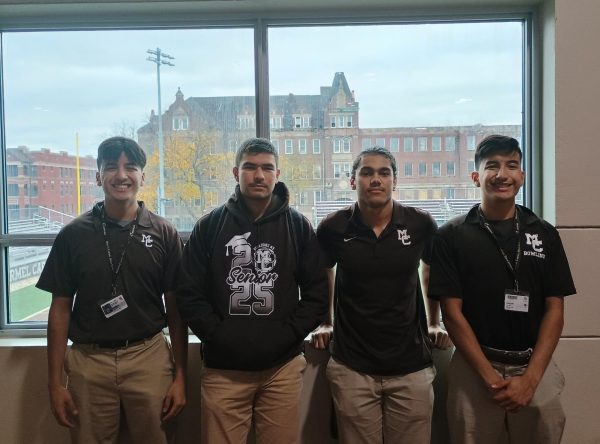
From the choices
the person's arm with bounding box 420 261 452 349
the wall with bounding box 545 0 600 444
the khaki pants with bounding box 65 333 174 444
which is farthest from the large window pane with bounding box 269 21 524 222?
the khaki pants with bounding box 65 333 174 444

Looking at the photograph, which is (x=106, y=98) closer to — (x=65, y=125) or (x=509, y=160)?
(x=65, y=125)

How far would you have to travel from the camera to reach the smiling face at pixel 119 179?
2023mm

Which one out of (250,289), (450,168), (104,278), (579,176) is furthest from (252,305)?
(579,176)

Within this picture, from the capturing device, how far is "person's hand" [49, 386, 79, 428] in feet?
6.48

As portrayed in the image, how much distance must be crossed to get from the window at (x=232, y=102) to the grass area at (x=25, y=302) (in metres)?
0.02

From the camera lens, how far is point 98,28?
2.71 metres

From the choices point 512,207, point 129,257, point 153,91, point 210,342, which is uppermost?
point 153,91

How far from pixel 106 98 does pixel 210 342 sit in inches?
66.2

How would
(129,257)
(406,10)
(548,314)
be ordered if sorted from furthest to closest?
(406,10) → (129,257) → (548,314)

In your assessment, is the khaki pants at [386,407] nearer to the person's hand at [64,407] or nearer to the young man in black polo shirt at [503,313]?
the young man in black polo shirt at [503,313]

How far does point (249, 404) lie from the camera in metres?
2.00

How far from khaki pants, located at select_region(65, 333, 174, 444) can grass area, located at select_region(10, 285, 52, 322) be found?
871mm

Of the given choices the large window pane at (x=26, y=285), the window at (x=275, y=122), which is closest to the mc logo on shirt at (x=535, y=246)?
the window at (x=275, y=122)

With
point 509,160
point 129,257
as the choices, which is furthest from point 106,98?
point 509,160
